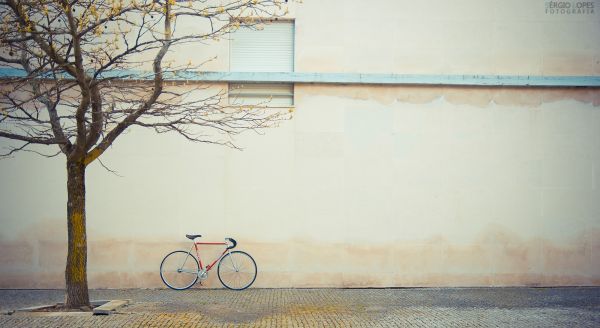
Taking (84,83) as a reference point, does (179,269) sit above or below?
below

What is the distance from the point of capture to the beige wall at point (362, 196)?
1227 cm

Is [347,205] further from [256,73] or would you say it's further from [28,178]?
[28,178]

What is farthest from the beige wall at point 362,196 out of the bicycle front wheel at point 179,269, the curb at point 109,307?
the curb at point 109,307

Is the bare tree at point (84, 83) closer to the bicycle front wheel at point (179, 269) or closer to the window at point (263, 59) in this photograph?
the window at point (263, 59)

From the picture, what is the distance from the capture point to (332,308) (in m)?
10.0

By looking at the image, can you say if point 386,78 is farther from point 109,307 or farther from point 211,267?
point 109,307

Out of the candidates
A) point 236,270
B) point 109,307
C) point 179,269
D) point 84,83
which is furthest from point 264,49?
point 109,307

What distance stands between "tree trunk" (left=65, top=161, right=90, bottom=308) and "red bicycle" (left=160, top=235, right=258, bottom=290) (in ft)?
8.65

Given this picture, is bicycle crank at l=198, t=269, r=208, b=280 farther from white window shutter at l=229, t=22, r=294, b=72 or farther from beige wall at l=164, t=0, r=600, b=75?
beige wall at l=164, t=0, r=600, b=75

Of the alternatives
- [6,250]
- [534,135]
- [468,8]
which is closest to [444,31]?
[468,8]

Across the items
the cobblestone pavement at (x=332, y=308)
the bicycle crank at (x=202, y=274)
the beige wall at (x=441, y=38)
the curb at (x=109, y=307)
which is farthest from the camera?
the beige wall at (x=441, y=38)

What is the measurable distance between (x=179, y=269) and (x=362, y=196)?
4.03 metres

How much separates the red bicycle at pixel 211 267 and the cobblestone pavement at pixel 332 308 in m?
0.30

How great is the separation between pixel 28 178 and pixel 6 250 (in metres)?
1.51
